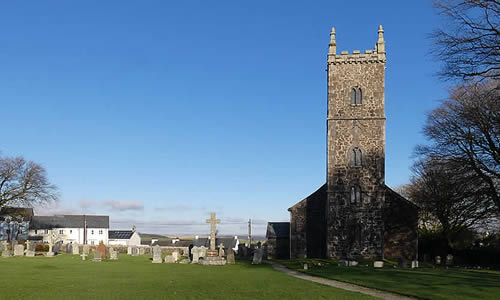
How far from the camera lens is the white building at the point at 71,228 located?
95812 mm

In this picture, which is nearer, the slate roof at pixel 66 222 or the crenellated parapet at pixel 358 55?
the crenellated parapet at pixel 358 55

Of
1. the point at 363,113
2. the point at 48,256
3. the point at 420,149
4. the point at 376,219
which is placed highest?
the point at 363,113

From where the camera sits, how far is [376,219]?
133 feet

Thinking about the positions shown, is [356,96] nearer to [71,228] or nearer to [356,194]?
[356,194]

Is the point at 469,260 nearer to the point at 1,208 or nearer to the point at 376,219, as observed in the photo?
the point at 376,219

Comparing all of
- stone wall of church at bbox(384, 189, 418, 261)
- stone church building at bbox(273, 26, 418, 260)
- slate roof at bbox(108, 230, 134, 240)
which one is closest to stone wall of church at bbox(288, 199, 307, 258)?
stone church building at bbox(273, 26, 418, 260)

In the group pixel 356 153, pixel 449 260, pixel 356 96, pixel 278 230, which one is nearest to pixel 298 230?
pixel 278 230

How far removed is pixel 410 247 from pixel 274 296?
89.0 feet

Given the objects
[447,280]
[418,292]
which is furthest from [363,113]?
[418,292]

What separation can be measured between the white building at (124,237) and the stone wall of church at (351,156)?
71422mm

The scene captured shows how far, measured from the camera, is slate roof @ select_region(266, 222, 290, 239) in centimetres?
4800

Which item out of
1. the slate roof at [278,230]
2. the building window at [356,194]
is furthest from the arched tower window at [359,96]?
the slate roof at [278,230]

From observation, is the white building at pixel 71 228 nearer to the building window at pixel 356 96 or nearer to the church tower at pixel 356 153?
the church tower at pixel 356 153

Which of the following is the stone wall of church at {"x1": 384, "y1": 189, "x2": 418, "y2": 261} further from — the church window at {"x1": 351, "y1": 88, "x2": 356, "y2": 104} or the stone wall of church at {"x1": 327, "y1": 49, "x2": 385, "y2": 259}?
the church window at {"x1": 351, "y1": 88, "x2": 356, "y2": 104}
